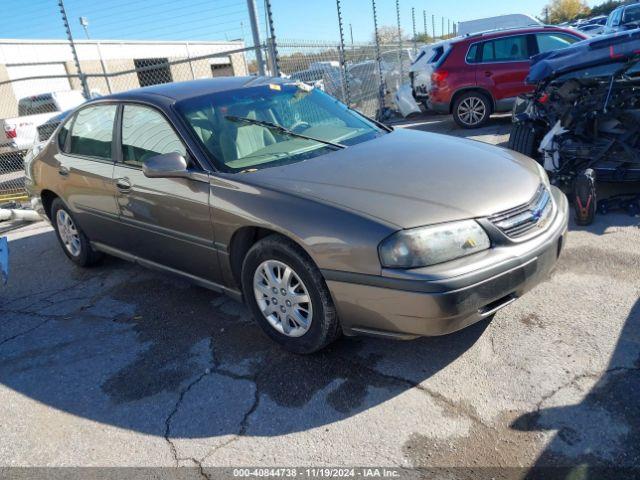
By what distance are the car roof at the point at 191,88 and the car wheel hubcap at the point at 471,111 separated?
21.8ft

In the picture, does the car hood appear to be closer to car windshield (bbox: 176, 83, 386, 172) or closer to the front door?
car windshield (bbox: 176, 83, 386, 172)

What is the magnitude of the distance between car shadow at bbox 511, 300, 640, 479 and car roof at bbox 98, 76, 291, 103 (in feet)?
9.82

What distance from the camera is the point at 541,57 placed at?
5.94 meters

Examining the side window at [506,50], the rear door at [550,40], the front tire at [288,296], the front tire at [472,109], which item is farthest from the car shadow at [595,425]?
the rear door at [550,40]

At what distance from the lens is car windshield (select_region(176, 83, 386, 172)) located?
3410 millimetres

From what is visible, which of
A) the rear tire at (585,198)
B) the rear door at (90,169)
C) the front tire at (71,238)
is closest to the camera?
the rear door at (90,169)

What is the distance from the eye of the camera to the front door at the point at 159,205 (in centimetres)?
337

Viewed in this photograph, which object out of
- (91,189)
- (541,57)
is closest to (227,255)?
(91,189)

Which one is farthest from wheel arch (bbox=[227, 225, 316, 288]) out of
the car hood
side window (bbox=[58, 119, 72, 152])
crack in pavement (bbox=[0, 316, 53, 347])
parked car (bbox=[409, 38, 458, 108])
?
parked car (bbox=[409, 38, 458, 108])

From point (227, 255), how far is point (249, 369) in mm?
718

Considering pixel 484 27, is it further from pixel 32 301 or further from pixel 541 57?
pixel 32 301

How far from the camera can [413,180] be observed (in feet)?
9.56

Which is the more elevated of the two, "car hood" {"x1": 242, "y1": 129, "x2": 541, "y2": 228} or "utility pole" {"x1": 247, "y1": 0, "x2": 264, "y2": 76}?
"utility pole" {"x1": 247, "y1": 0, "x2": 264, "y2": 76}

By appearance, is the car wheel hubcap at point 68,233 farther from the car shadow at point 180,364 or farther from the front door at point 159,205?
the front door at point 159,205
